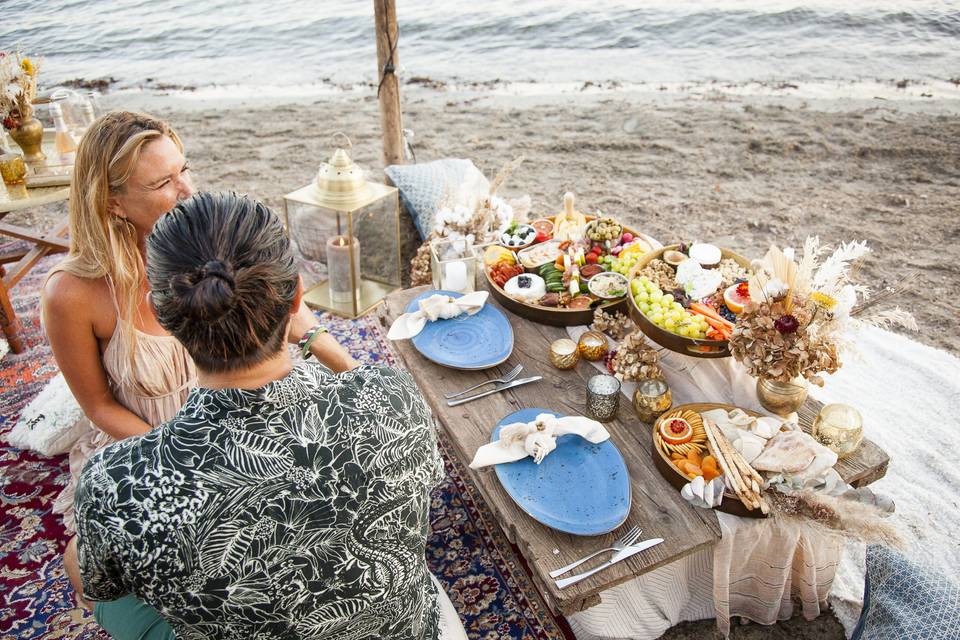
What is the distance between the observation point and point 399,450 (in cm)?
137

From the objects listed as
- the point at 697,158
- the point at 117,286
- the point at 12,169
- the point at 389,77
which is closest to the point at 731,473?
the point at 117,286

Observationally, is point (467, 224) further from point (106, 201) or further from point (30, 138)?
point (30, 138)

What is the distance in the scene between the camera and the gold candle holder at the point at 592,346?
97.9 inches

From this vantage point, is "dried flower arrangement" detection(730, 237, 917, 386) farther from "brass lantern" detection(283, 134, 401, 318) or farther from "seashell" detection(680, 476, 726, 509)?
"brass lantern" detection(283, 134, 401, 318)

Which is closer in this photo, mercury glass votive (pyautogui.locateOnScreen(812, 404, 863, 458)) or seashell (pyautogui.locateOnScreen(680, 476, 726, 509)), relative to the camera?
seashell (pyautogui.locateOnScreen(680, 476, 726, 509))

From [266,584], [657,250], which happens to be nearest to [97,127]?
[266,584]

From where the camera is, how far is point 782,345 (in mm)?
2012

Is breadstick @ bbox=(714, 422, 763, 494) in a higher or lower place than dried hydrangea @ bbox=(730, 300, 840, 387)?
lower

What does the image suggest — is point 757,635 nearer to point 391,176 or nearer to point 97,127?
point 97,127

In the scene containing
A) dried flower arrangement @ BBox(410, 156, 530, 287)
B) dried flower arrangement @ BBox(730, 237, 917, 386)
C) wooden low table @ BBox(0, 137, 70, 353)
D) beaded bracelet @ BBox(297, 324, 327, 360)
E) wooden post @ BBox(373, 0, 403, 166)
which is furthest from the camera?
wooden post @ BBox(373, 0, 403, 166)

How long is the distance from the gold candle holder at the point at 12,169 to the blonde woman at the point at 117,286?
2.07 metres

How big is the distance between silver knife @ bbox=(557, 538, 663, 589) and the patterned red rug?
825mm

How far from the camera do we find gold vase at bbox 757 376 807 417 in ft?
7.09

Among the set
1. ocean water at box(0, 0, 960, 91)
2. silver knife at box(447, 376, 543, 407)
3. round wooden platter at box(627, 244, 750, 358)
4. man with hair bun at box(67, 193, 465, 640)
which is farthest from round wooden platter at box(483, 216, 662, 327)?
ocean water at box(0, 0, 960, 91)
